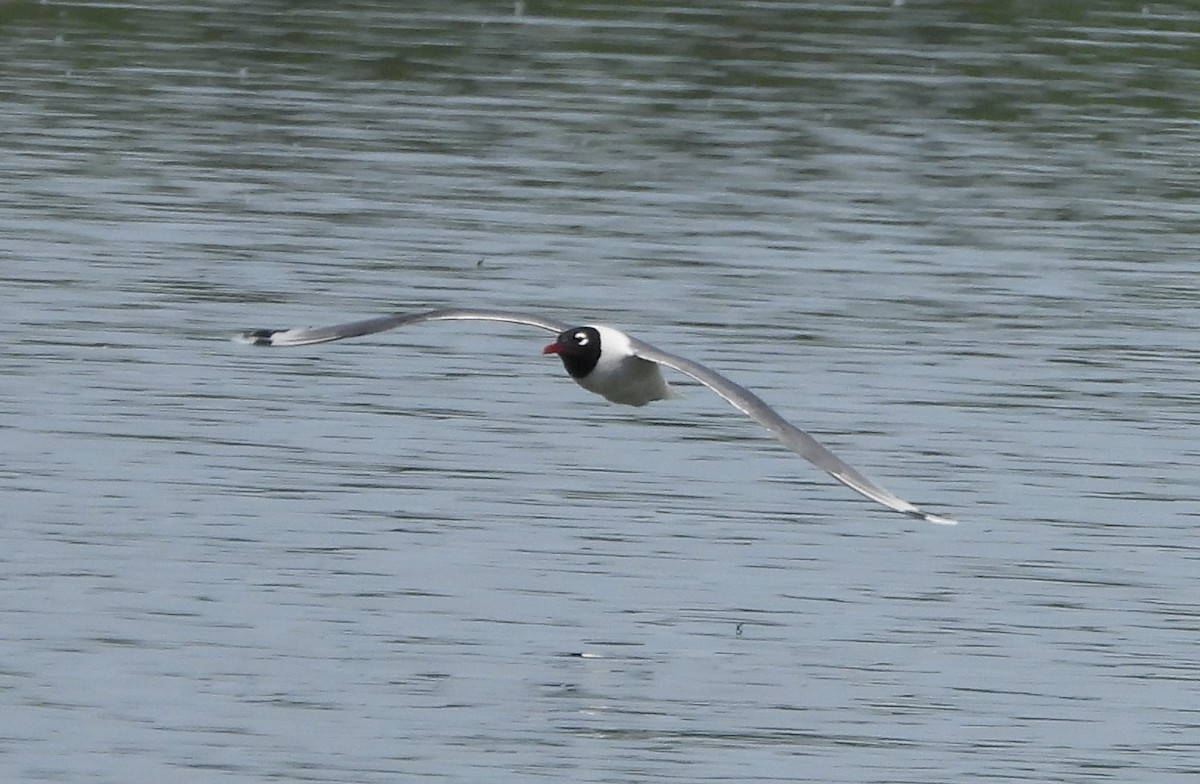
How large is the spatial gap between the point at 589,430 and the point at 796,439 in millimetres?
5768

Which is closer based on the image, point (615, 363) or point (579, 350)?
point (579, 350)

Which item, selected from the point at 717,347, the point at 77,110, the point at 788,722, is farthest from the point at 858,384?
the point at 77,110

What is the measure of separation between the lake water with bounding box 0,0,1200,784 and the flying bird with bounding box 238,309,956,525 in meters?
1.10

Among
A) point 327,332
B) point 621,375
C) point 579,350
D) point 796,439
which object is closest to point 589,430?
point 621,375

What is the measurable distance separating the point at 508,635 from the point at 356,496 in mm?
2666

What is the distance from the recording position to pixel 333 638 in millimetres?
13500

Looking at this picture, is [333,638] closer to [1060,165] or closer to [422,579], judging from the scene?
[422,579]

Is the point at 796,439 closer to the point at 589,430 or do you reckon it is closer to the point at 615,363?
the point at 615,363

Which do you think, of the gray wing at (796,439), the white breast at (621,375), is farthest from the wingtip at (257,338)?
the gray wing at (796,439)

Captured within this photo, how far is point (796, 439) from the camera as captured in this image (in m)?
12.2

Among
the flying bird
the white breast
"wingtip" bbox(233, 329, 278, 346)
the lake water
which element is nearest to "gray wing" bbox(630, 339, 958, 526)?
the flying bird

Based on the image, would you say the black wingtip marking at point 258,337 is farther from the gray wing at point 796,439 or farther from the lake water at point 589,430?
the gray wing at point 796,439

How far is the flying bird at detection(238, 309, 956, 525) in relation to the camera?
12.3 meters

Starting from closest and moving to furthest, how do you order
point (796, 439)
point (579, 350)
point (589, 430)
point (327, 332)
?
point (796, 439) → point (327, 332) → point (579, 350) → point (589, 430)
